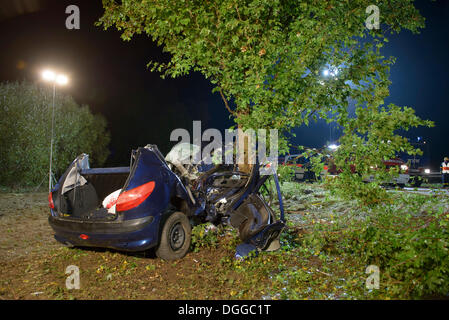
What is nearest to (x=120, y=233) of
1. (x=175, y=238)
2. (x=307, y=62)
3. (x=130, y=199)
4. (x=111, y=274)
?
(x=130, y=199)

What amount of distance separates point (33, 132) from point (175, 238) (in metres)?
16.8

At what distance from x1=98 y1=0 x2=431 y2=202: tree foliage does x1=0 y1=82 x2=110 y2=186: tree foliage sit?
15.4 meters

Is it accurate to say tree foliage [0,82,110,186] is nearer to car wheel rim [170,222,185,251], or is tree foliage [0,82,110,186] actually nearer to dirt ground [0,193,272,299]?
dirt ground [0,193,272,299]

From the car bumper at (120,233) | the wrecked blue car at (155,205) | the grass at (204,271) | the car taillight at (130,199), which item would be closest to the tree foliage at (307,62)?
the wrecked blue car at (155,205)

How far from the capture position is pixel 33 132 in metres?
18.1

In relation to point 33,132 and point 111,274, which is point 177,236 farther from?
point 33,132

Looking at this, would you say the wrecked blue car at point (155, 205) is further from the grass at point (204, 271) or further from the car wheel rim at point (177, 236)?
the grass at point (204, 271)

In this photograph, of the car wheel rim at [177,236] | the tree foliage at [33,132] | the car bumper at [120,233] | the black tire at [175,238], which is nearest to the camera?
the car bumper at [120,233]

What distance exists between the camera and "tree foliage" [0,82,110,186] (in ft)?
57.7

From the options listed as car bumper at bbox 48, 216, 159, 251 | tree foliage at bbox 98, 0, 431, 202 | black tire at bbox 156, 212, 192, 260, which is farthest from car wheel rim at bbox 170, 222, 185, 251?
tree foliage at bbox 98, 0, 431, 202

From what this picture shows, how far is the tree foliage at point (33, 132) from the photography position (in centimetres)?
1758

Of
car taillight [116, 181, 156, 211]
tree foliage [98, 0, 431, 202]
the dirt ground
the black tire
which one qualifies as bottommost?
the dirt ground

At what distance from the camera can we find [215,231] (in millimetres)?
5836
